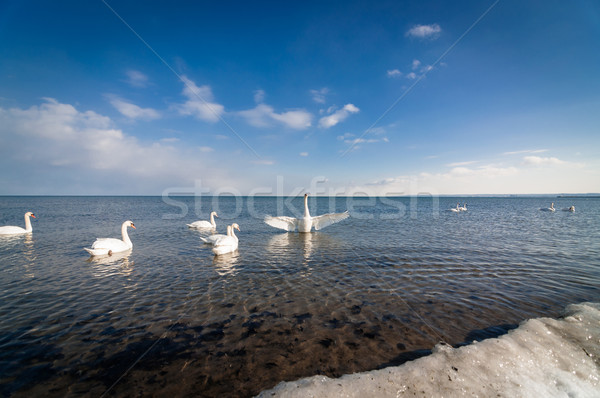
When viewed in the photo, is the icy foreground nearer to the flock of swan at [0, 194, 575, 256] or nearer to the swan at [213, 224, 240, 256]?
the swan at [213, 224, 240, 256]

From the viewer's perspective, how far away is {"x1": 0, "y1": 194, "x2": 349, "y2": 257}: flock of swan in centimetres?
1183

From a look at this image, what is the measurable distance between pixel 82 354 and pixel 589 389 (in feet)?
27.6

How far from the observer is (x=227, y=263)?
1070 centimetres

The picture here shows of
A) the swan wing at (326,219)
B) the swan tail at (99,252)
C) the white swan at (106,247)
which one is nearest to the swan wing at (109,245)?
the white swan at (106,247)

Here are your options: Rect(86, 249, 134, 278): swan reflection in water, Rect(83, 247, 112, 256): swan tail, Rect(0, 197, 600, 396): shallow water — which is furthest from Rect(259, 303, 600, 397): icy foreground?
Rect(83, 247, 112, 256): swan tail

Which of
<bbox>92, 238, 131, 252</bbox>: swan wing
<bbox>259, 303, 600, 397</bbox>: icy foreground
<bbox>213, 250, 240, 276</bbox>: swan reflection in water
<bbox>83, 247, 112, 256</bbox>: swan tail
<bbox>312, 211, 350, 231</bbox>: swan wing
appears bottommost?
<bbox>213, 250, 240, 276</bbox>: swan reflection in water

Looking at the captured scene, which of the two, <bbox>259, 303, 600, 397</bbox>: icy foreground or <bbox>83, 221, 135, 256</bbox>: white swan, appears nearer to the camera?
<bbox>259, 303, 600, 397</bbox>: icy foreground

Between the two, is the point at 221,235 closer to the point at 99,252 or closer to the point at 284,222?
the point at 99,252

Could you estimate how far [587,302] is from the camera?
246 inches

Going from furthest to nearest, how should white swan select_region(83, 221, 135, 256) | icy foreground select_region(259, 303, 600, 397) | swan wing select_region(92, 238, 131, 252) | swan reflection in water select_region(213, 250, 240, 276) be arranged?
swan wing select_region(92, 238, 131, 252), white swan select_region(83, 221, 135, 256), swan reflection in water select_region(213, 250, 240, 276), icy foreground select_region(259, 303, 600, 397)

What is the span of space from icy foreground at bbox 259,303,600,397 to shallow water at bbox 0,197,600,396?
1.41 feet

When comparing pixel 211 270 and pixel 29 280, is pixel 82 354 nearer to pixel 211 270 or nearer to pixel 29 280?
pixel 211 270

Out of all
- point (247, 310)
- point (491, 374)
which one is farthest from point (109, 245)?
point (491, 374)

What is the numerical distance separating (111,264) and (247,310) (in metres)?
8.13
